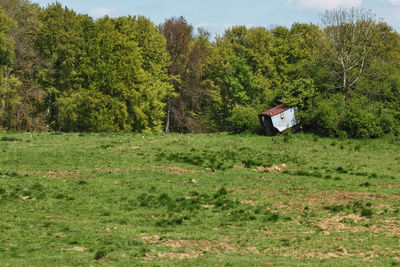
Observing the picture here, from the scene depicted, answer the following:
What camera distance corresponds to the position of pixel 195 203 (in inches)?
828

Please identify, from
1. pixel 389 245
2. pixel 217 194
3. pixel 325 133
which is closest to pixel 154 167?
pixel 217 194

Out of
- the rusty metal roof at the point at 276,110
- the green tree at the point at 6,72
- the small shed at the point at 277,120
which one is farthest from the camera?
the green tree at the point at 6,72

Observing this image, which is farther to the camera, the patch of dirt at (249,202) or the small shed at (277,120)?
the small shed at (277,120)

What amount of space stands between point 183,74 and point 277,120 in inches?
1483

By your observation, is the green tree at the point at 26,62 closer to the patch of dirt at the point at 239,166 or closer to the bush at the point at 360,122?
the bush at the point at 360,122

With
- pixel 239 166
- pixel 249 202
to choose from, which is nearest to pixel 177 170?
pixel 239 166

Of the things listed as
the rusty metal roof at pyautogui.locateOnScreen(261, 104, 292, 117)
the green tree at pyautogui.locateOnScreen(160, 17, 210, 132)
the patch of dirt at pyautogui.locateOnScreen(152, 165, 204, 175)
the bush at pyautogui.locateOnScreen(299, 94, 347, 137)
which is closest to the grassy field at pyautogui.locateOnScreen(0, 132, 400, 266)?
the patch of dirt at pyautogui.locateOnScreen(152, 165, 204, 175)

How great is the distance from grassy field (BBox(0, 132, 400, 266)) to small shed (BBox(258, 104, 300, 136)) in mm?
4054

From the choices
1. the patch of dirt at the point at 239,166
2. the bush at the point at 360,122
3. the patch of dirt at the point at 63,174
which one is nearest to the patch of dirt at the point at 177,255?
the patch of dirt at the point at 63,174

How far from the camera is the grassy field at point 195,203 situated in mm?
14305

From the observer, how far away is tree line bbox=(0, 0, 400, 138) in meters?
43.7

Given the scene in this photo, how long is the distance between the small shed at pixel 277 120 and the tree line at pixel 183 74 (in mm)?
1007

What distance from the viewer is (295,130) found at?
42.5m

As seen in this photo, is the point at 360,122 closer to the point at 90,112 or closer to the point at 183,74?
the point at 90,112
